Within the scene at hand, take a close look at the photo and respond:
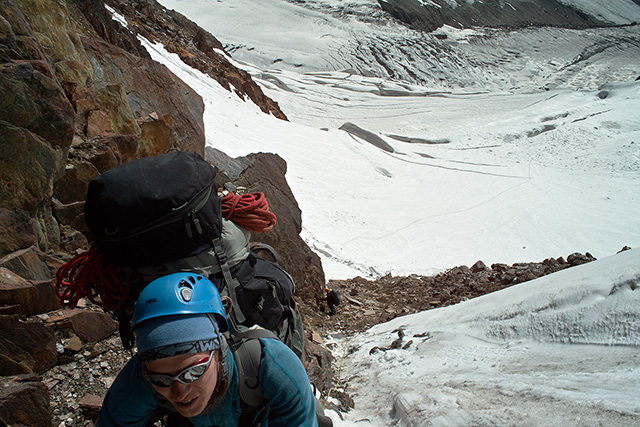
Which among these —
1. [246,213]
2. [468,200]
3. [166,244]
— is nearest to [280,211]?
[246,213]

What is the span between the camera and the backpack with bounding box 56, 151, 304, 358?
1487 millimetres

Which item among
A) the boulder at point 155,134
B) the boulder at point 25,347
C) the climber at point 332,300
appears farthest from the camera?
the climber at point 332,300

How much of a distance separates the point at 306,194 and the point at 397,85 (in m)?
26.9

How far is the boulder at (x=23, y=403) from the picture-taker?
195 cm

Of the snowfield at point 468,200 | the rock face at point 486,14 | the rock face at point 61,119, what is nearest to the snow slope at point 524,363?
the snowfield at point 468,200

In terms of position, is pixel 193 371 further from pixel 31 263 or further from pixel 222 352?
pixel 31 263

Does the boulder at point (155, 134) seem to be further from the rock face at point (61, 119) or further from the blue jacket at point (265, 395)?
the blue jacket at point (265, 395)

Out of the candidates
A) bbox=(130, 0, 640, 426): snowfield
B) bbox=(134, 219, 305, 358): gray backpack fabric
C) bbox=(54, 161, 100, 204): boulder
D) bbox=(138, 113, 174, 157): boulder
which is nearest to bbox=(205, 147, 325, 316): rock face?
bbox=(130, 0, 640, 426): snowfield

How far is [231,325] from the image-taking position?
1.54 metres

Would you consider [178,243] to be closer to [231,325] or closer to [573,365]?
[231,325]

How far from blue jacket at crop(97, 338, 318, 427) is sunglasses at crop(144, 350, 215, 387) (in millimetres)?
116

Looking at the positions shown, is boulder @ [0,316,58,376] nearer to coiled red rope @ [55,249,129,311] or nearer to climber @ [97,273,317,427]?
coiled red rope @ [55,249,129,311]

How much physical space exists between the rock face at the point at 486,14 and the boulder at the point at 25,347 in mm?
50063

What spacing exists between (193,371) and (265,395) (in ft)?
0.82
